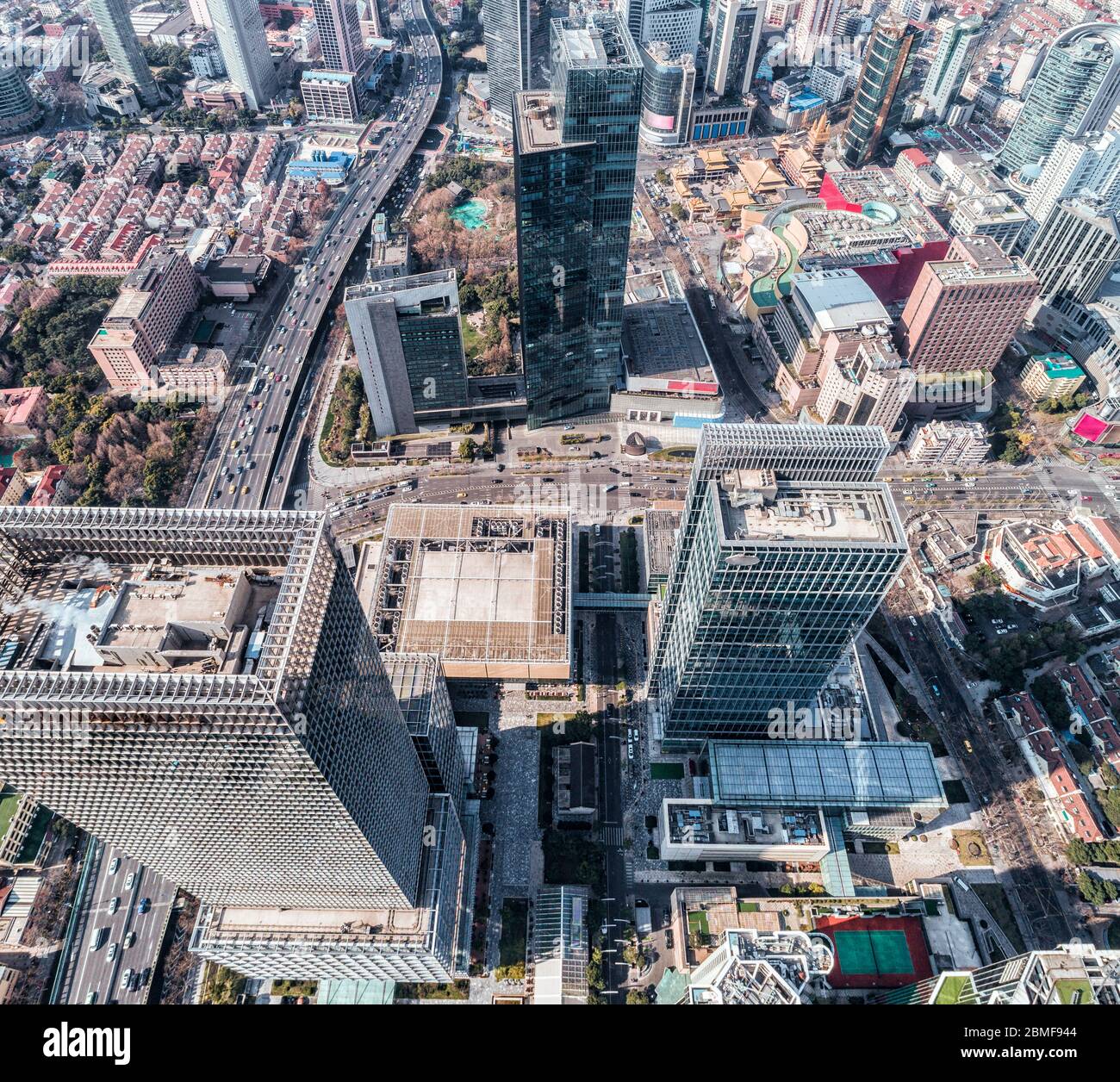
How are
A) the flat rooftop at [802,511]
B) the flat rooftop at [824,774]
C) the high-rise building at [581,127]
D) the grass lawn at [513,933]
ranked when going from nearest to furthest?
the flat rooftop at [802,511] → the grass lawn at [513,933] → the flat rooftop at [824,774] → the high-rise building at [581,127]

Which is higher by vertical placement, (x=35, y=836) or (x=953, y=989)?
(x=953, y=989)

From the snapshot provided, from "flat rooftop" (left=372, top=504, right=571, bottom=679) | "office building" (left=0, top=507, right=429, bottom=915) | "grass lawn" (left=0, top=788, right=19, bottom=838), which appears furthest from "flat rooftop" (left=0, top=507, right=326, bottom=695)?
"grass lawn" (left=0, top=788, right=19, bottom=838)

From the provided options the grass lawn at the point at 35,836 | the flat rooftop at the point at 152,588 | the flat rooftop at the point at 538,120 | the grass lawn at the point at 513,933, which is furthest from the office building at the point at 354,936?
the flat rooftop at the point at 538,120

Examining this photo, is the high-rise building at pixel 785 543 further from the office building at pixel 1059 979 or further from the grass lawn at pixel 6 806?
the grass lawn at pixel 6 806

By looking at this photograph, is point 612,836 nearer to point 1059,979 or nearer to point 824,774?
point 824,774

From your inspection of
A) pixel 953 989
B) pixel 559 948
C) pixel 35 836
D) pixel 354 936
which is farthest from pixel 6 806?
pixel 953 989
